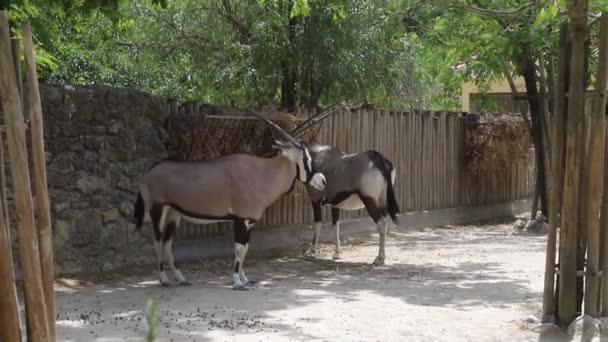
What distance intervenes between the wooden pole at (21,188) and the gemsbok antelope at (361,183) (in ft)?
27.4

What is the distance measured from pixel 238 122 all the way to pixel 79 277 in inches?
130

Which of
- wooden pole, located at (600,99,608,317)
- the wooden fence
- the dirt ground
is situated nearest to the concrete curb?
the wooden fence

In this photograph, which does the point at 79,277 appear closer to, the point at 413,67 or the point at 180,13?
the point at 180,13

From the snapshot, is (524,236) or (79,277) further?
(524,236)

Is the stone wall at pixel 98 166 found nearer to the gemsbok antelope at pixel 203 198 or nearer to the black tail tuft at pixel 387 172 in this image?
the gemsbok antelope at pixel 203 198

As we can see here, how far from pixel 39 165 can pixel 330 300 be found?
5654mm

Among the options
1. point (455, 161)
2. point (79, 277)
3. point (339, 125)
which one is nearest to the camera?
point (79, 277)

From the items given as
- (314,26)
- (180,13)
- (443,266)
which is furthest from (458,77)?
(443,266)

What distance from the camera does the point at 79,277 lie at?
1091 cm

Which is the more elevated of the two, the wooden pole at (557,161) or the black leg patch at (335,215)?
the wooden pole at (557,161)

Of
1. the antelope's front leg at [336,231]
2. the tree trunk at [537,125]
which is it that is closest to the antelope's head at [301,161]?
the antelope's front leg at [336,231]

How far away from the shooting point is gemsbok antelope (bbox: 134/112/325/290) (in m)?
10.5

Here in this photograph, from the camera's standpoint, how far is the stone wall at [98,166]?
1087 centimetres

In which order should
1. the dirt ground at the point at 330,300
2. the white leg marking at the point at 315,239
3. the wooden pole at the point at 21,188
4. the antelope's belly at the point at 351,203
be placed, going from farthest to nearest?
the white leg marking at the point at 315,239
the antelope's belly at the point at 351,203
the dirt ground at the point at 330,300
the wooden pole at the point at 21,188
